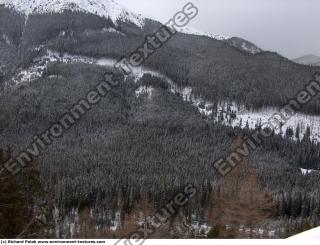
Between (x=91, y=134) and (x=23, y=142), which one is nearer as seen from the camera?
(x=23, y=142)

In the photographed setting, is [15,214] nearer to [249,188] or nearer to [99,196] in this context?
[249,188]

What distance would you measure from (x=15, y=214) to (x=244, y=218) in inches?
459

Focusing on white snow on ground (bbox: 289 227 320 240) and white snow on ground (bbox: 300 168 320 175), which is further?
white snow on ground (bbox: 300 168 320 175)

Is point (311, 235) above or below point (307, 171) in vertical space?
above

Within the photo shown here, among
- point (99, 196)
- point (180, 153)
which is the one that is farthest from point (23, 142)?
point (99, 196)

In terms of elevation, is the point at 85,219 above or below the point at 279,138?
below

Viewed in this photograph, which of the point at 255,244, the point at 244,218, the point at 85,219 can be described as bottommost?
the point at 85,219

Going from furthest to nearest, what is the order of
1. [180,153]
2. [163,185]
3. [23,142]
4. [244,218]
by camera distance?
[180,153], [23,142], [163,185], [244,218]

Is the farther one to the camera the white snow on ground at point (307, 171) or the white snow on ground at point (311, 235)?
the white snow on ground at point (307, 171)

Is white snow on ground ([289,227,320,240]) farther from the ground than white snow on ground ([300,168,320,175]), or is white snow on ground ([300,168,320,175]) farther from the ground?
white snow on ground ([289,227,320,240])

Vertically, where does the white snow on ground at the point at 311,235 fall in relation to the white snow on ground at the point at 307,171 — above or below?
above

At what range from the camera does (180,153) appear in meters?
168

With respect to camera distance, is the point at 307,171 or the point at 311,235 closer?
the point at 311,235

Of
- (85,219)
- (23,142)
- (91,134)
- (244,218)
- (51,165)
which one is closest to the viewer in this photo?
(244,218)
